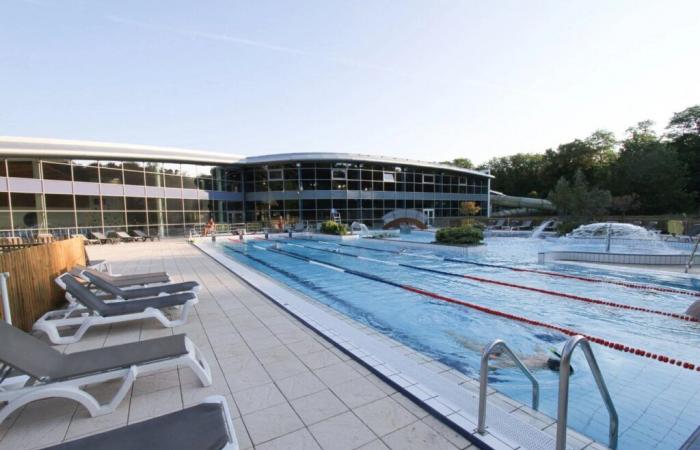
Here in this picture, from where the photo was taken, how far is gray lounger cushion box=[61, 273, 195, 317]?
4426 mm

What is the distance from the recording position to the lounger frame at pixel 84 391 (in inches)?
92.7

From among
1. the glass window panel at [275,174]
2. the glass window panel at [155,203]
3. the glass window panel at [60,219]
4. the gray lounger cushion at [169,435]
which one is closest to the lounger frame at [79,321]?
the gray lounger cushion at [169,435]

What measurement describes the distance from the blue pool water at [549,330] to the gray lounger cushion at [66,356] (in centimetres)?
344

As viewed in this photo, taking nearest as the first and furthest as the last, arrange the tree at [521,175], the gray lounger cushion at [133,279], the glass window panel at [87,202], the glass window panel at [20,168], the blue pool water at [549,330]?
the blue pool water at [549,330], the gray lounger cushion at [133,279], the glass window panel at [20,168], the glass window panel at [87,202], the tree at [521,175]

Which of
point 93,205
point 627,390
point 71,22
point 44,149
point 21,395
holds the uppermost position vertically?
point 71,22

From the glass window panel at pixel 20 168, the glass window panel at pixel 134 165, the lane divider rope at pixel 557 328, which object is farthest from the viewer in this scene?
the glass window panel at pixel 134 165

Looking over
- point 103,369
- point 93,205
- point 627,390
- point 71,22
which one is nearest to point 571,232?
point 627,390

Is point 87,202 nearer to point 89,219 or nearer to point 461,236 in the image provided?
point 89,219

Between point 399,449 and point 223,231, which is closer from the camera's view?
point 399,449

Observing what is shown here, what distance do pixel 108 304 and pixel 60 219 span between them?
20463mm

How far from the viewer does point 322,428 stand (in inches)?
93.8

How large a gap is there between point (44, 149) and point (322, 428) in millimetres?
24051

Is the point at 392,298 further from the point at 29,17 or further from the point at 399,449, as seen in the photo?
the point at 29,17

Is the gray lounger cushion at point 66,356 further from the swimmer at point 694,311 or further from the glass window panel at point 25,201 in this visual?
the glass window panel at point 25,201
